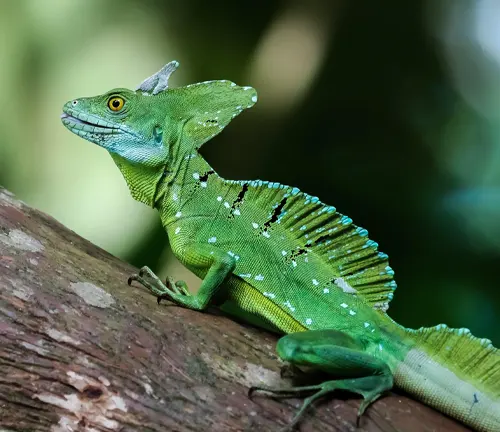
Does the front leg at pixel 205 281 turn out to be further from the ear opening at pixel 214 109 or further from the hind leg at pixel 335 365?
the ear opening at pixel 214 109

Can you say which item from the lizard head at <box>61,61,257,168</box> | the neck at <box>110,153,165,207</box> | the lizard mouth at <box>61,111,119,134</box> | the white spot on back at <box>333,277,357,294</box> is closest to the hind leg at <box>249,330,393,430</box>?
the white spot on back at <box>333,277,357,294</box>

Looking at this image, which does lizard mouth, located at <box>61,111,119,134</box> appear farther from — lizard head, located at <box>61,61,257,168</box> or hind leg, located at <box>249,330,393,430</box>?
hind leg, located at <box>249,330,393,430</box>

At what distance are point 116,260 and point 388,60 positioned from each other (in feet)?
8.90

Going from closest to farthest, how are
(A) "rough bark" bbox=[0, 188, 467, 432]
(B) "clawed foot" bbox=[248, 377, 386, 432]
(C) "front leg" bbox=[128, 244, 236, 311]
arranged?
(A) "rough bark" bbox=[0, 188, 467, 432]
(B) "clawed foot" bbox=[248, 377, 386, 432]
(C) "front leg" bbox=[128, 244, 236, 311]

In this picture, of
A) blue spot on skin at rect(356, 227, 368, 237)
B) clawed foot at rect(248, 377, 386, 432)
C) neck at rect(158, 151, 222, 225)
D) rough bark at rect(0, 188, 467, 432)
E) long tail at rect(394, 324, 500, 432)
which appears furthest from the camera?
neck at rect(158, 151, 222, 225)

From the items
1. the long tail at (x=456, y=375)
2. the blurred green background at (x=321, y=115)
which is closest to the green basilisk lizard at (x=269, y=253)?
the long tail at (x=456, y=375)

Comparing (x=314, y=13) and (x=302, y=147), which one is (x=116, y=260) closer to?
(x=302, y=147)

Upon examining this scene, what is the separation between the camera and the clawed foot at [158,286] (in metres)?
2.67

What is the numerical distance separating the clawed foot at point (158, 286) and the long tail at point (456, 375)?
111 centimetres

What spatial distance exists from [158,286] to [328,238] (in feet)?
2.96

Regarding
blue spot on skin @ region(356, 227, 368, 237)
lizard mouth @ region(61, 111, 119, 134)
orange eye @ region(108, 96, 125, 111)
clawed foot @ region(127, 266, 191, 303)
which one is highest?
blue spot on skin @ region(356, 227, 368, 237)

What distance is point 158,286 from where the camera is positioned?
9.12 feet

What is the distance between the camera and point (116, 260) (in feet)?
10.2

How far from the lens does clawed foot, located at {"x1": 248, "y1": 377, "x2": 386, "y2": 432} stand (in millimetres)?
2193
